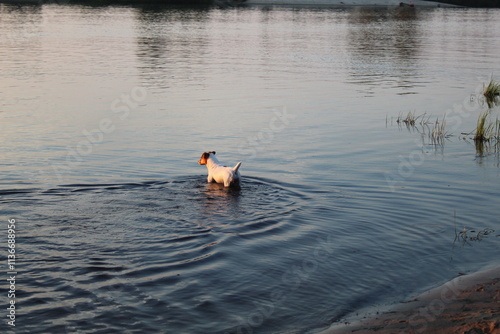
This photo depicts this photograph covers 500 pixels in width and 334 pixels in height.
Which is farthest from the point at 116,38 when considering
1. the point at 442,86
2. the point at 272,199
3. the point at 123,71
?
the point at 272,199

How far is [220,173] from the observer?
43.2ft

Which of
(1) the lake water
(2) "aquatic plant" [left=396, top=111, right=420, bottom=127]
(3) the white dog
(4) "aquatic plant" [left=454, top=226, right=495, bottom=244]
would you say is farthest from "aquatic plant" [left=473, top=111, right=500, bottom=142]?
(3) the white dog

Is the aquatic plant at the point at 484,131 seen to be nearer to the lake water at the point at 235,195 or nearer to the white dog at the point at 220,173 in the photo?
the lake water at the point at 235,195

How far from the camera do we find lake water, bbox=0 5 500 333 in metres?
8.26

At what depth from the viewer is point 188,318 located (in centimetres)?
769

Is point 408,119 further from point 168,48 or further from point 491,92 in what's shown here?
point 168,48

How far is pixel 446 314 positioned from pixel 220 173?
261 inches

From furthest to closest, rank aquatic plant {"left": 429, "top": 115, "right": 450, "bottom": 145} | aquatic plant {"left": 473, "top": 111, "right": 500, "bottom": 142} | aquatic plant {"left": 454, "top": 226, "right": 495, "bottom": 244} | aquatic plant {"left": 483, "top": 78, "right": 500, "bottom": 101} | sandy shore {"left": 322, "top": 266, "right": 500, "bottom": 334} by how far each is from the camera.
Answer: aquatic plant {"left": 483, "top": 78, "right": 500, "bottom": 101}, aquatic plant {"left": 429, "top": 115, "right": 450, "bottom": 145}, aquatic plant {"left": 473, "top": 111, "right": 500, "bottom": 142}, aquatic plant {"left": 454, "top": 226, "right": 495, "bottom": 244}, sandy shore {"left": 322, "top": 266, "right": 500, "bottom": 334}

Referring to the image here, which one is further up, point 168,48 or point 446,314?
point 168,48

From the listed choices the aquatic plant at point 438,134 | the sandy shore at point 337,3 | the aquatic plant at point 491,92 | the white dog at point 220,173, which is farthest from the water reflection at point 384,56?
the sandy shore at point 337,3

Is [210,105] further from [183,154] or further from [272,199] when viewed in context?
[272,199]

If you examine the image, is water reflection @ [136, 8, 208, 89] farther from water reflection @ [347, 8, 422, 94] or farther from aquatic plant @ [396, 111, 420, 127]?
aquatic plant @ [396, 111, 420, 127]

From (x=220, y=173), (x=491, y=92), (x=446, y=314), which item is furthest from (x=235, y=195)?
(x=491, y=92)

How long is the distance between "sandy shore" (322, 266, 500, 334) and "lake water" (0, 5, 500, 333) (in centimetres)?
38
